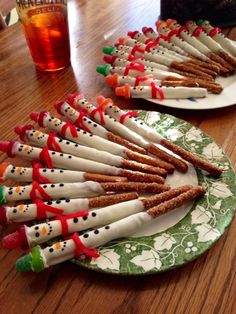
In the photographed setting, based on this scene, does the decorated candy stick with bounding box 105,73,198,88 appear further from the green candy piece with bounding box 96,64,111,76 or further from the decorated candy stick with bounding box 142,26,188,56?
the decorated candy stick with bounding box 142,26,188,56

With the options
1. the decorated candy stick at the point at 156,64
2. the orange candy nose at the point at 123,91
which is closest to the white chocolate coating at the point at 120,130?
the orange candy nose at the point at 123,91

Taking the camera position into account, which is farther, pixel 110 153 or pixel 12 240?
pixel 110 153

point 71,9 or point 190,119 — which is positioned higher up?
point 71,9

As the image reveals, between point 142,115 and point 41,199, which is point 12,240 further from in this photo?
point 142,115

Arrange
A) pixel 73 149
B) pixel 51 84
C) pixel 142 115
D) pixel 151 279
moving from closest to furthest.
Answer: pixel 151 279 → pixel 73 149 → pixel 142 115 → pixel 51 84

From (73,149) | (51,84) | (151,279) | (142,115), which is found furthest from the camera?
(51,84)

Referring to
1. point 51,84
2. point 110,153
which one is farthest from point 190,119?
point 51,84

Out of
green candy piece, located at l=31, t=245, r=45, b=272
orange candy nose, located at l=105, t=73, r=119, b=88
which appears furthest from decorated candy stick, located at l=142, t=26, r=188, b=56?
green candy piece, located at l=31, t=245, r=45, b=272
